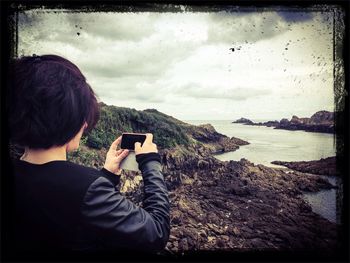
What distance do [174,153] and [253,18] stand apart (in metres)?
1.28

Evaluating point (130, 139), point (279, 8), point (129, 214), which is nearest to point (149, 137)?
point (130, 139)

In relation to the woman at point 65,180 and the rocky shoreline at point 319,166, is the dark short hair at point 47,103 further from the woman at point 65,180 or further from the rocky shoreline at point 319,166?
the rocky shoreline at point 319,166

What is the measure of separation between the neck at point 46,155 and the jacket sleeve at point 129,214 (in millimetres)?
415

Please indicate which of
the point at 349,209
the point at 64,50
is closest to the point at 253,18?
the point at 64,50

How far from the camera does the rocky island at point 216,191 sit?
9.55ft

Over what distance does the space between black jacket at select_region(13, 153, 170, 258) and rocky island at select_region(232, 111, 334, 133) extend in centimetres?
109

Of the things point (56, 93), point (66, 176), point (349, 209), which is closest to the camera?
point (66, 176)

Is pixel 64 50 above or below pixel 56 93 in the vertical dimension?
above

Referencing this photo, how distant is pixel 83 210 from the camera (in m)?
2.24

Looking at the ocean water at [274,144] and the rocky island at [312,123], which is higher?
the rocky island at [312,123]

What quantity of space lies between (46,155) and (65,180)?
0.32m

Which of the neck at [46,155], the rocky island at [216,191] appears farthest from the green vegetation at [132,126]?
the neck at [46,155]

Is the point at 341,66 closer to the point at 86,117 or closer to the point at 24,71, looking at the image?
the point at 86,117

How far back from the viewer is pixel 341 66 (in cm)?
292
